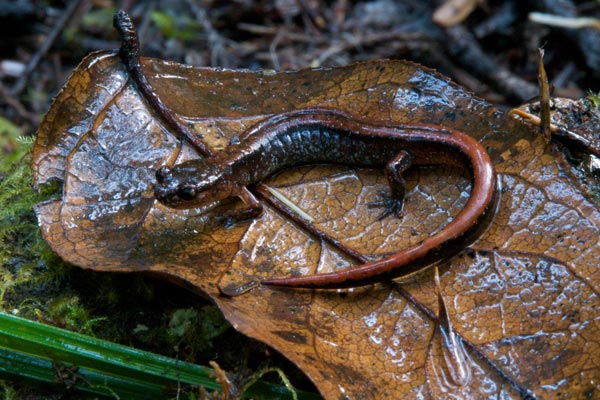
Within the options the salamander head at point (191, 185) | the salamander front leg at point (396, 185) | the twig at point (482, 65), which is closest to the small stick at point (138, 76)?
the salamander head at point (191, 185)

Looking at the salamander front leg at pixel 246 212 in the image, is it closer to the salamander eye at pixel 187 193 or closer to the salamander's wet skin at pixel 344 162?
the salamander's wet skin at pixel 344 162

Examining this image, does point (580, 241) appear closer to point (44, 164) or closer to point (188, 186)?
point (188, 186)

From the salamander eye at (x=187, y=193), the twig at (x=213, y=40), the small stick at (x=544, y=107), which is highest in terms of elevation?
the twig at (x=213, y=40)

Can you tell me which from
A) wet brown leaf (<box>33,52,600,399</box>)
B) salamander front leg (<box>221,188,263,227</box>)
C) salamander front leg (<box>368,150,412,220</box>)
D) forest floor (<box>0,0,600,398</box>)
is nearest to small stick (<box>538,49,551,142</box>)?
wet brown leaf (<box>33,52,600,399</box>)

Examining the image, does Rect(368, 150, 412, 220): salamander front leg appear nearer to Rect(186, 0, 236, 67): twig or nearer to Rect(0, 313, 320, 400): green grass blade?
Rect(0, 313, 320, 400): green grass blade

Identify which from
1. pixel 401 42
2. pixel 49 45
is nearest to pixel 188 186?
pixel 401 42

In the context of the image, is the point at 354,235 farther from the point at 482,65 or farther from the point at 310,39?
the point at 310,39
